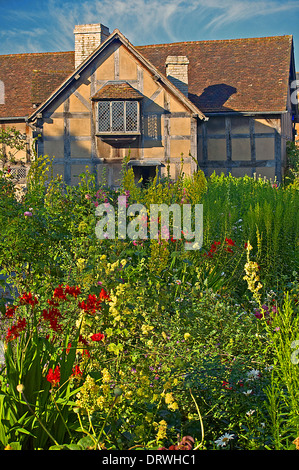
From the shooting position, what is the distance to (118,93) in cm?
1720

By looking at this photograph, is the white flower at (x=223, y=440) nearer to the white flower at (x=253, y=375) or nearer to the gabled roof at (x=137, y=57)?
the white flower at (x=253, y=375)

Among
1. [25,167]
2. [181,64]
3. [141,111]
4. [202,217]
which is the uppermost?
[181,64]

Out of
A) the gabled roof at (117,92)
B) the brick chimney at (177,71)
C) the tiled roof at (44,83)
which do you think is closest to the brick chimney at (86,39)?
the tiled roof at (44,83)

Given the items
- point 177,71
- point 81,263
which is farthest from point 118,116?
point 81,263

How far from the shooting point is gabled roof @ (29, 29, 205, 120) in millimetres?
17156

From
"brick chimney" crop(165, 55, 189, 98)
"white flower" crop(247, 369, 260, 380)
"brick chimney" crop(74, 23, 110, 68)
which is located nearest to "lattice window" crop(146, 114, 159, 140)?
"brick chimney" crop(165, 55, 189, 98)

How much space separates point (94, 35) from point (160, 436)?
1943 centimetres

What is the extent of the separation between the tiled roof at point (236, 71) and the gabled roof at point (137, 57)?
6.20 ft

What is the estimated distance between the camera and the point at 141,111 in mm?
17641

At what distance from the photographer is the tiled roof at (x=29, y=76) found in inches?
760

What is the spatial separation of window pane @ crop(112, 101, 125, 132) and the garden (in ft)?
37.5

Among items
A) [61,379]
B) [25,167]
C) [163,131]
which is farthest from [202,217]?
[25,167]

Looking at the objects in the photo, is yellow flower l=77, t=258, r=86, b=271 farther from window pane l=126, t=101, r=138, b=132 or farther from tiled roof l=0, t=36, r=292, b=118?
tiled roof l=0, t=36, r=292, b=118
